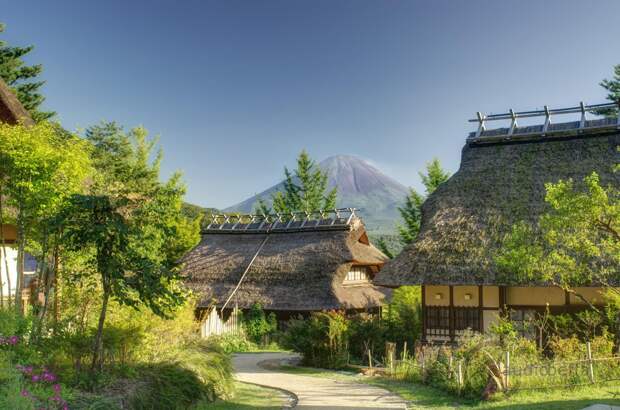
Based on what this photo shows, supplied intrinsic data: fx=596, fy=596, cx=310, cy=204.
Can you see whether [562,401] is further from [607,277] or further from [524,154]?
[524,154]

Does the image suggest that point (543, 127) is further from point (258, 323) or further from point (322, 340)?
point (258, 323)

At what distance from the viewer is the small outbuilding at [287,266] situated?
28250 millimetres

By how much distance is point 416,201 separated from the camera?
36031 millimetres

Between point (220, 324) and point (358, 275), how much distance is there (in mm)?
8197

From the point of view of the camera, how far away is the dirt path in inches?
479

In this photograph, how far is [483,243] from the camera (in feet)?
60.4

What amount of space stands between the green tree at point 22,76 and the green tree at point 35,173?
767 inches

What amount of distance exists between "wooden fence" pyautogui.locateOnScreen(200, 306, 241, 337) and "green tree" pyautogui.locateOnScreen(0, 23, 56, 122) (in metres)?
13.7

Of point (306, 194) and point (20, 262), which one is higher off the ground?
point (306, 194)

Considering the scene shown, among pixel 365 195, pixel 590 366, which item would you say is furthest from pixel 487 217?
pixel 365 195

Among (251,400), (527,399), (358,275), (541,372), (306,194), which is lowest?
(251,400)

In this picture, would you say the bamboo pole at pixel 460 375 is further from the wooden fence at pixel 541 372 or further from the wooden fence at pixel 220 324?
the wooden fence at pixel 220 324

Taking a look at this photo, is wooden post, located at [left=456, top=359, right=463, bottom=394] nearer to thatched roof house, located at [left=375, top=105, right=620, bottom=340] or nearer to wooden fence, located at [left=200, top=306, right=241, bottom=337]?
thatched roof house, located at [left=375, top=105, right=620, bottom=340]

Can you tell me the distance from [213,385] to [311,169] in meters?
35.4
